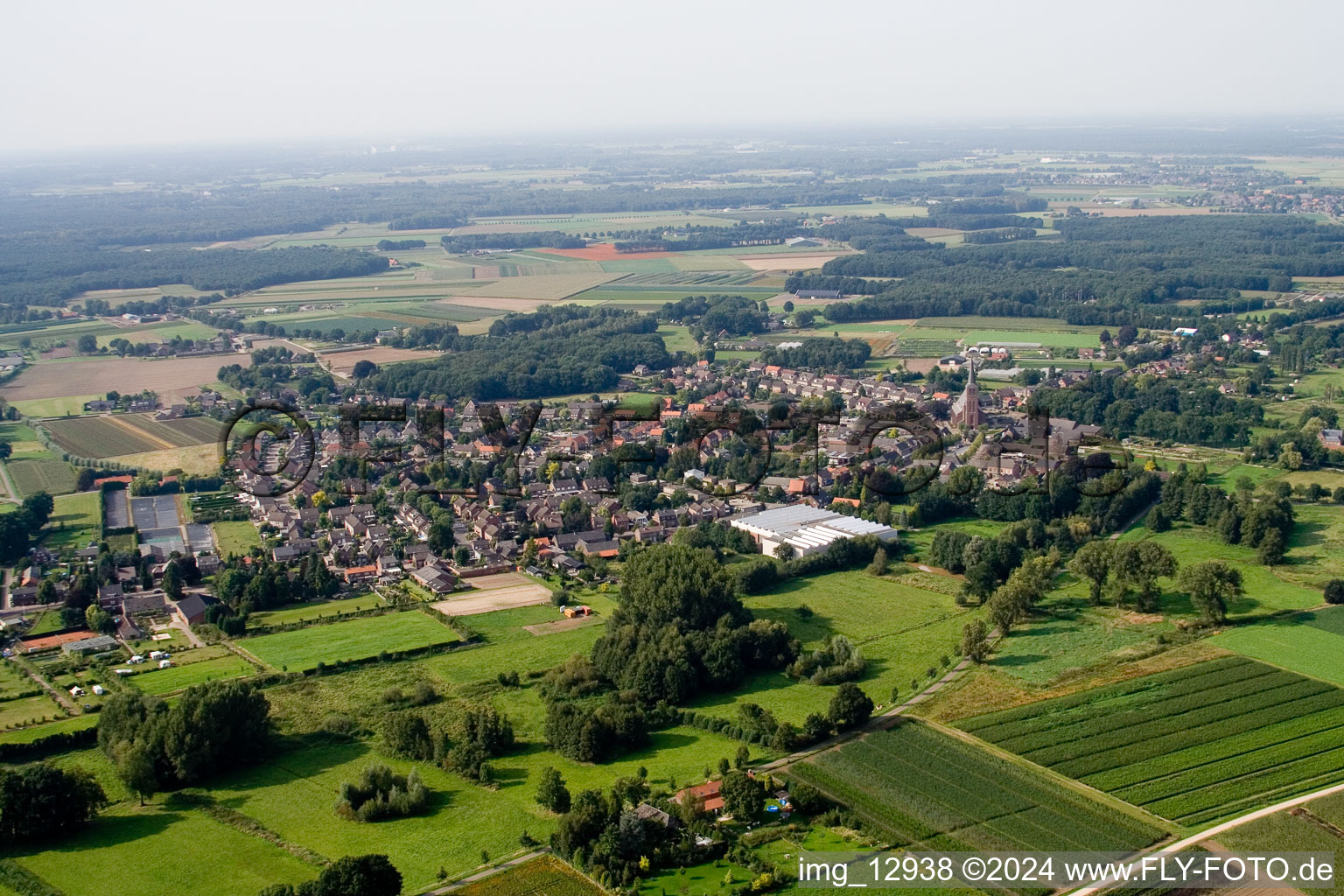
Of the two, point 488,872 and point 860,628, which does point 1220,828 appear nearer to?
point 860,628

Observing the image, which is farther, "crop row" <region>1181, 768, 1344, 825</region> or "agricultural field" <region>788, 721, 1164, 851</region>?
"crop row" <region>1181, 768, 1344, 825</region>

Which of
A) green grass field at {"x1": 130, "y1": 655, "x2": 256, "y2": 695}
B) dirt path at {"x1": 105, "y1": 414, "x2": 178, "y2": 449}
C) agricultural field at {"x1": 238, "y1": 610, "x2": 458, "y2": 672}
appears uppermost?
dirt path at {"x1": 105, "y1": 414, "x2": 178, "y2": 449}

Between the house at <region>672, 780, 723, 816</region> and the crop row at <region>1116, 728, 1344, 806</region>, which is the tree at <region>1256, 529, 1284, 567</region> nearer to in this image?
the crop row at <region>1116, 728, 1344, 806</region>

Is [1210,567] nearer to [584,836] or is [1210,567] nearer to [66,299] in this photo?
[584,836]

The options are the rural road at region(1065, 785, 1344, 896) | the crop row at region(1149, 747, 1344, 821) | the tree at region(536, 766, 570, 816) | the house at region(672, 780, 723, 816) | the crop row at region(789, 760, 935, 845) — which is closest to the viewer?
the rural road at region(1065, 785, 1344, 896)

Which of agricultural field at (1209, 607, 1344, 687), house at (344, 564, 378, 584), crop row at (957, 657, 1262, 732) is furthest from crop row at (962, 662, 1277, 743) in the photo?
house at (344, 564, 378, 584)

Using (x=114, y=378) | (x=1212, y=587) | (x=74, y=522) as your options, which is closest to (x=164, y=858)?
(x=74, y=522)

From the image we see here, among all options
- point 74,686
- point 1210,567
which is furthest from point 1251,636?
point 74,686
